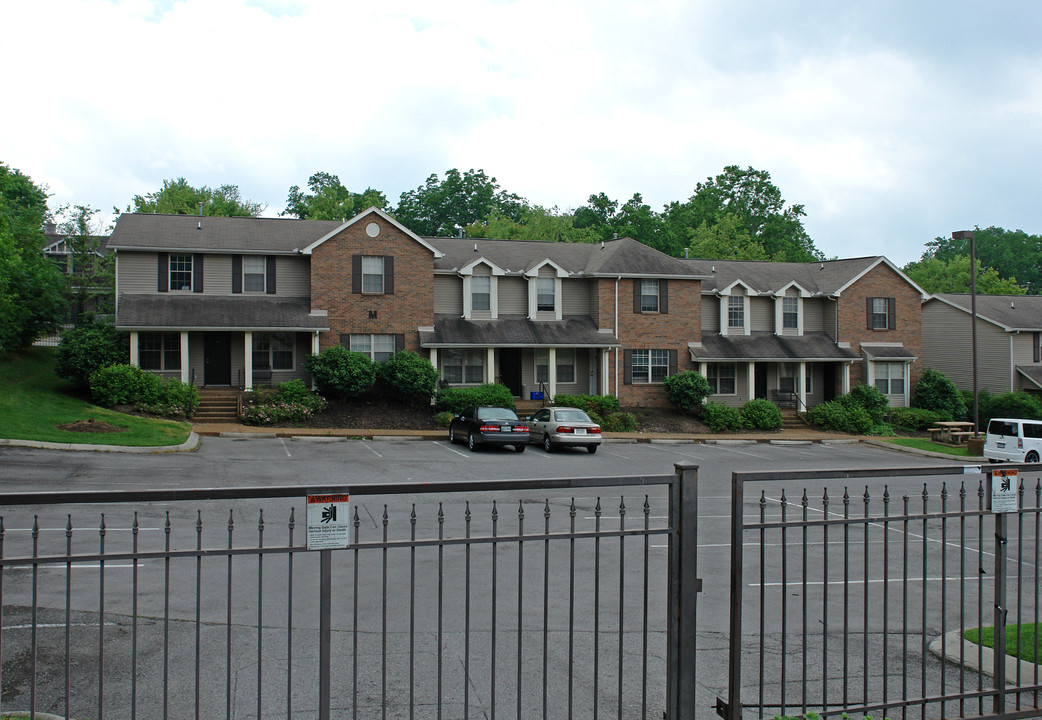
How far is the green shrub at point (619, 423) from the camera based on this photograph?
34906 millimetres

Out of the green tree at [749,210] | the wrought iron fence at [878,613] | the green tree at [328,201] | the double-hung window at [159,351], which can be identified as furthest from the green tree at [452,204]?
the wrought iron fence at [878,613]

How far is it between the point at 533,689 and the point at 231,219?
3613 cm

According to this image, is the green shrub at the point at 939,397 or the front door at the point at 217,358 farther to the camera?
the green shrub at the point at 939,397

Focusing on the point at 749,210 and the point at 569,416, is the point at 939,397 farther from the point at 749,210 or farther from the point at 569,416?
the point at 749,210

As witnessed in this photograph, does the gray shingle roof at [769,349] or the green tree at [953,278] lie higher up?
the green tree at [953,278]

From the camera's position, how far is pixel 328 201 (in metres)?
72.9

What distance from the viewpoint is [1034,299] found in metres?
52.3

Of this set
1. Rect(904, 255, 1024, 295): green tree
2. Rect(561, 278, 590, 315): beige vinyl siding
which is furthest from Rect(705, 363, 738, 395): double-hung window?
Rect(904, 255, 1024, 295): green tree

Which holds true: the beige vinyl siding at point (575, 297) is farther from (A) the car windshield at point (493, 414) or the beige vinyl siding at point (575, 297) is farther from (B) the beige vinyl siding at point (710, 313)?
(A) the car windshield at point (493, 414)

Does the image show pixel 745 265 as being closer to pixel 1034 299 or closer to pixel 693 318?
pixel 693 318

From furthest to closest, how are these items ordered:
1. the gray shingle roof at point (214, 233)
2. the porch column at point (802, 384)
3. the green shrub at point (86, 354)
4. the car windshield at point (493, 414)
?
the porch column at point (802, 384)
the gray shingle roof at point (214, 233)
the green shrub at point (86, 354)
the car windshield at point (493, 414)

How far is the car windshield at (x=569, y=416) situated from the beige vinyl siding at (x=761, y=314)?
17.9m

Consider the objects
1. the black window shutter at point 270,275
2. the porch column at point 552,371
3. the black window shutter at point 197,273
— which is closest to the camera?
the black window shutter at point 197,273

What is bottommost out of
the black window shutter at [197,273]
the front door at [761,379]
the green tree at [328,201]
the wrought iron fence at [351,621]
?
the wrought iron fence at [351,621]
